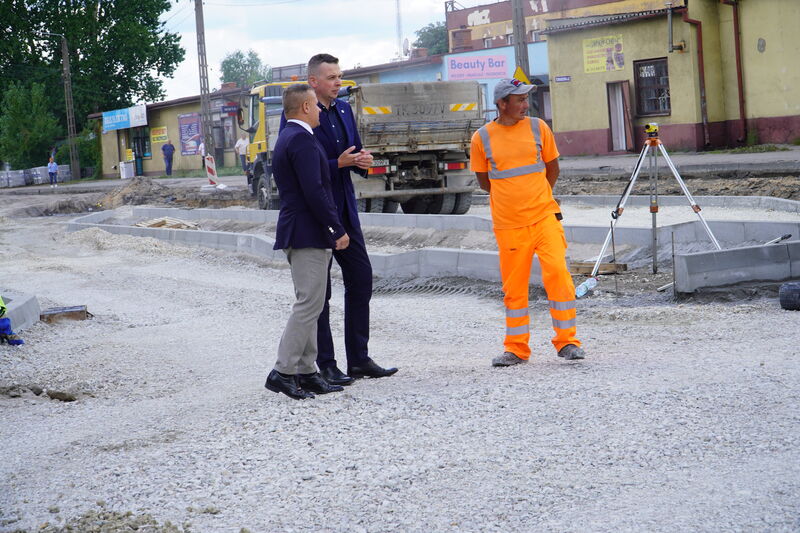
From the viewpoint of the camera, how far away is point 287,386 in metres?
5.92

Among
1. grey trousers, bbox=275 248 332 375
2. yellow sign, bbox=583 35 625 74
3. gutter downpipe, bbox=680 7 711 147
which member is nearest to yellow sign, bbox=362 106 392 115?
grey trousers, bbox=275 248 332 375

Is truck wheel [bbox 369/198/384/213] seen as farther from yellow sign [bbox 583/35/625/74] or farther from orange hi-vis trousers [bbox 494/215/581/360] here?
yellow sign [bbox 583/35/625/74]

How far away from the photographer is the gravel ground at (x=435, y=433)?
4.02 metres

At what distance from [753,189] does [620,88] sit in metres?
13.8

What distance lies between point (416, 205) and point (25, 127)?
42476 millimetres

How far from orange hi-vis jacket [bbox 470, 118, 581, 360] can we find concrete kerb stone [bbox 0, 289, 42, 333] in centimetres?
501

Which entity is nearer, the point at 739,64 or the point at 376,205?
the point at 376,205

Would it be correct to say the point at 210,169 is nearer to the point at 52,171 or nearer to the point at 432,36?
the point at 52,171

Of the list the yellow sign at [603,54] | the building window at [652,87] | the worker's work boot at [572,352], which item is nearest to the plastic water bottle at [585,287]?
the worker's work boot at [572,352]

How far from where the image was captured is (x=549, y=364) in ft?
21.6

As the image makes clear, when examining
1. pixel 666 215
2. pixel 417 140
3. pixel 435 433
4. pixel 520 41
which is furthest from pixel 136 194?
pixel 435 433

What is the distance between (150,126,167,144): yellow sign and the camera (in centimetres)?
5216

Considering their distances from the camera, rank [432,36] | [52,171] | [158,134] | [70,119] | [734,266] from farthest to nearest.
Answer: [432,36]
[158,134]
[70,119]
[52,171]
[734,266]

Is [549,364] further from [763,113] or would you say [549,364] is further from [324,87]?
[763,113]
